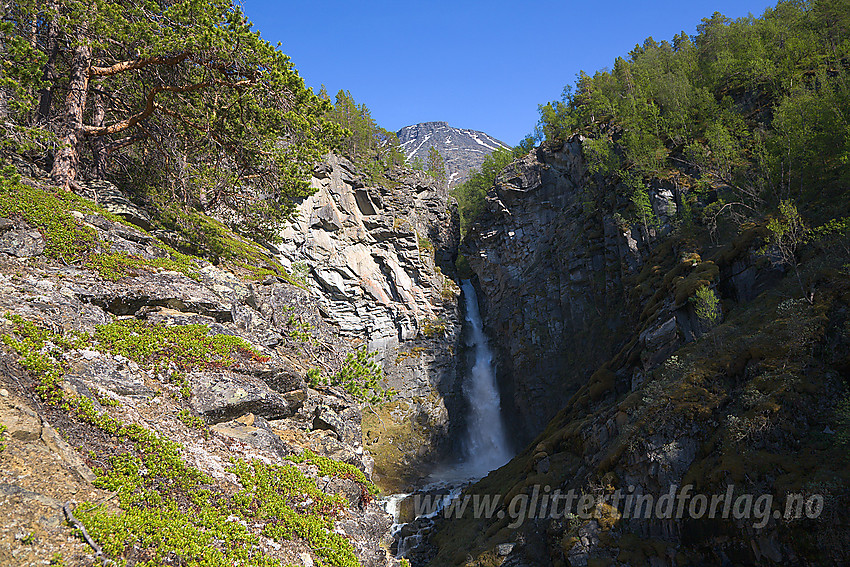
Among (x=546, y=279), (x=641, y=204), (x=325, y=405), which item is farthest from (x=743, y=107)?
(x=325, y=405)

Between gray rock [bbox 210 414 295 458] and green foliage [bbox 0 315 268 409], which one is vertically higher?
green foliage [bbox 0 315 268 409]

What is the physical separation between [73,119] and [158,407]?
10978 mm

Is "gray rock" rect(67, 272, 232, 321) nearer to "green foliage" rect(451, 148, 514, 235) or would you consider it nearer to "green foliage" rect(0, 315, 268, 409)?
"green foliage" rect(0, 315, 268, 409)

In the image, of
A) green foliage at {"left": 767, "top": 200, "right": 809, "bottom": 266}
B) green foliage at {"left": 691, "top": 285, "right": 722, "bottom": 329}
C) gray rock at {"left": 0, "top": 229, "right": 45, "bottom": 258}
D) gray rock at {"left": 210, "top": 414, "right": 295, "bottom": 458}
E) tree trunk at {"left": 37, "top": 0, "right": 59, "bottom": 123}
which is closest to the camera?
gray rock at {"left": 210, "top": 414, "right": 295, "bottom": 458}

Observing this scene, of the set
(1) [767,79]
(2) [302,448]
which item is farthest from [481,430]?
(1) [767,79]

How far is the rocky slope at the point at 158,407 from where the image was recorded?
5.59 metres

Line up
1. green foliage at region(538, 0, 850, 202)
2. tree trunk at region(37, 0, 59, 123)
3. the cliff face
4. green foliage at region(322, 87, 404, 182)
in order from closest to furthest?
tree trunk at region(37, 0, 59, 123), green foliage at region(538, 0, 850, 202), the cliff face, green foliage at region(322, 87, 404, 182)

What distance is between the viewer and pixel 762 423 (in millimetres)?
13359

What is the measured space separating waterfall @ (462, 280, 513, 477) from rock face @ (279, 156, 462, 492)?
2.36m

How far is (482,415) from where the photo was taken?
157ft

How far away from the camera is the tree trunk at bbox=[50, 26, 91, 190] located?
40.9ft

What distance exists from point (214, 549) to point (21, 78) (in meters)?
13.9

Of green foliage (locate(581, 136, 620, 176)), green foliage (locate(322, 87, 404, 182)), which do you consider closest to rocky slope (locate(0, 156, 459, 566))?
green foliage (locate(581, 136, 620, 176))

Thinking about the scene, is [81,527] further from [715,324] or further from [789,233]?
[789,233]
